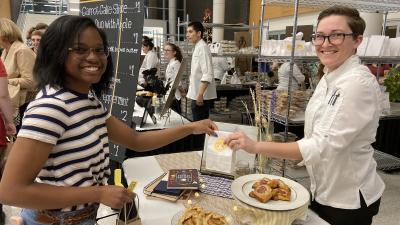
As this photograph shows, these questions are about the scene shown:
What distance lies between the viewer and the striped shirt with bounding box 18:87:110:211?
2.98 feet

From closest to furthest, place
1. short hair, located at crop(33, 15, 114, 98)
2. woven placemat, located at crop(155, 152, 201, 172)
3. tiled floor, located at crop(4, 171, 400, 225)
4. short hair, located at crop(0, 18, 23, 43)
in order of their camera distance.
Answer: short hair, located at crop(33, 15, 114, 98) → woven placemat, located at crop(155, 152, 201, 172) → tiled floor, located at crop(4, 171, 400, 225) → short hair, located at crop(0, 18, 23, 43)

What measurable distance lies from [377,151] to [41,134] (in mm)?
4213

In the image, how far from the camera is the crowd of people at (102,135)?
2.98 feet

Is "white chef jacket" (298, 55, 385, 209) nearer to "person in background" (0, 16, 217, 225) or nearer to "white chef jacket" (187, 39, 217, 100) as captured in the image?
"person in background" (0, 16, 217, 225)

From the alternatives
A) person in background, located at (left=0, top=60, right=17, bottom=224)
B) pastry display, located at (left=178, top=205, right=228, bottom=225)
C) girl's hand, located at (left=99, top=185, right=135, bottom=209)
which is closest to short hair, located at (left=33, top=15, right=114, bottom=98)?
girl's hand, located at (left=99, top=185, right=135, bottom=209)

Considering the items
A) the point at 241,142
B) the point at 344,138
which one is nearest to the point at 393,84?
the point at 344,138

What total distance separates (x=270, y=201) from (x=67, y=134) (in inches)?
29.5

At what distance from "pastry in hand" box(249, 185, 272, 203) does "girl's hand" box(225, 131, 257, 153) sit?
210mm

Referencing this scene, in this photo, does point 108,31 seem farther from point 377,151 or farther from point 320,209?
point 377,151

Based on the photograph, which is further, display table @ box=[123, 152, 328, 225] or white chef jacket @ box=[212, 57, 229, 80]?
white chef jacket @ box=[212, 57, 229, 80]

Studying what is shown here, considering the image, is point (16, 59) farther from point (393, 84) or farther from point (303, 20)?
point (303, 20)

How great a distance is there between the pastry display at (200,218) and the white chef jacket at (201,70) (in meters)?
2.87

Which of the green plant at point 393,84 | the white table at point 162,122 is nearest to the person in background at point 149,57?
the white table at point 162,122

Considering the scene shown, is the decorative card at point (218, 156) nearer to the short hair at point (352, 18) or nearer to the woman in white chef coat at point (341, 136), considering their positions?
the woman in white chef coat at point (341, 136)
